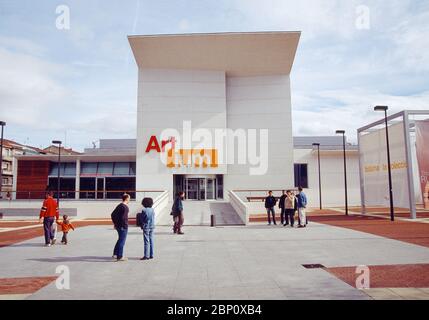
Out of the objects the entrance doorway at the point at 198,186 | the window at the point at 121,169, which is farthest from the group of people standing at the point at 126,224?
the window at the point at 121,169

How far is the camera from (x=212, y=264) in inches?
305

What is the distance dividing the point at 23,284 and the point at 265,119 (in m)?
31.4

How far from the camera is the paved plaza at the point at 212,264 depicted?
17.9ft

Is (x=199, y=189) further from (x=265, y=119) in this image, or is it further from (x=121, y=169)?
(x=121, y=169)

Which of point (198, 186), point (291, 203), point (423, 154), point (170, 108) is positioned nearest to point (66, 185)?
point (170, 108)

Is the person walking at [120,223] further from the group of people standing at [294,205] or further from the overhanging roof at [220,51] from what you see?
the overhanging roof at [220,51]

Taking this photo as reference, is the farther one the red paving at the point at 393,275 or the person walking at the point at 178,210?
the person walking at the point at 178,210

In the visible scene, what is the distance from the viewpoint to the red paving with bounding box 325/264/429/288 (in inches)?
225

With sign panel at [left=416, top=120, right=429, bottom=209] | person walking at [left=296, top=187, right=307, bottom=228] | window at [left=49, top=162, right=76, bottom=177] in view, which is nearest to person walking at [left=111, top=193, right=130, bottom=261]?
person walking at [left=296, top=187, right=307, bottom=228]

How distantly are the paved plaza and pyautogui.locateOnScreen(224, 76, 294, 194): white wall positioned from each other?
21.9 metres

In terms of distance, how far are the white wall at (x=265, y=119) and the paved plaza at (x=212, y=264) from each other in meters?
21.9

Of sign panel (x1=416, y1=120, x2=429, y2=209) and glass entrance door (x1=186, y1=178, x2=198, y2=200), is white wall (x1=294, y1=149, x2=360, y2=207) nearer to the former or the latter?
glass entrance door (x1=186, y1=178, x2=198, y2=200)

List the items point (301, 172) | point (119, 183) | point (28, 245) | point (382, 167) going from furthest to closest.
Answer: point (119, 183), point (301, 172), point (382, 167), point (28, 245)
